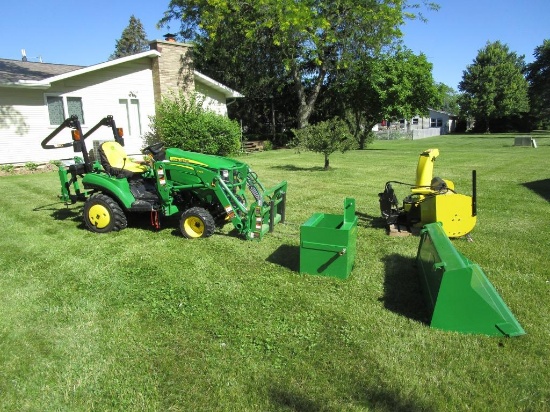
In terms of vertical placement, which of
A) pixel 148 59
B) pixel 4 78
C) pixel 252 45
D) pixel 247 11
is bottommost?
pixel 4 78

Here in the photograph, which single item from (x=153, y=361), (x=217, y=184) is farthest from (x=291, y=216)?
(x=153, y=361)

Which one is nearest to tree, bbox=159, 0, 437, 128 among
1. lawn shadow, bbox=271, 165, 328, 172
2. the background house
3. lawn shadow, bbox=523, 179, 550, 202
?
lawn shadow, bbox=271, 165, 328, 172

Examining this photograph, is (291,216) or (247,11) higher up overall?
(247,11)

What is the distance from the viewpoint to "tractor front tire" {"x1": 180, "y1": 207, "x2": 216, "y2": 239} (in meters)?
6.09

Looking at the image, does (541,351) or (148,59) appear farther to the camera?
(148,59)

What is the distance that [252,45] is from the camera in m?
24.1

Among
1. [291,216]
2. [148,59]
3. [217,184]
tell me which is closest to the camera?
[217,184]

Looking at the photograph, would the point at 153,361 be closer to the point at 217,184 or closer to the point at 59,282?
the point at 59,282

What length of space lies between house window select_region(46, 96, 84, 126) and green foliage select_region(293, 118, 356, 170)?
873 cm

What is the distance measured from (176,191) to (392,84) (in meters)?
22.1

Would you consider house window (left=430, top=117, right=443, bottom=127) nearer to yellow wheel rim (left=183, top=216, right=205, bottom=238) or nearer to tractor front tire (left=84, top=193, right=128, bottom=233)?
yellow wheel rim (left=183, top=216, right=205, bottom=238)

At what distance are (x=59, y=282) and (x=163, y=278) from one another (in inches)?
46.5

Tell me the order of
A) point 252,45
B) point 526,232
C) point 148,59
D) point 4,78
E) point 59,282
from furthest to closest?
point 252,45
point 148,59
point 4,78
point 526,232
point 59,282

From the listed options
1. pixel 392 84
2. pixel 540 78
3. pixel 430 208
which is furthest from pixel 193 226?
pixel 540 78
